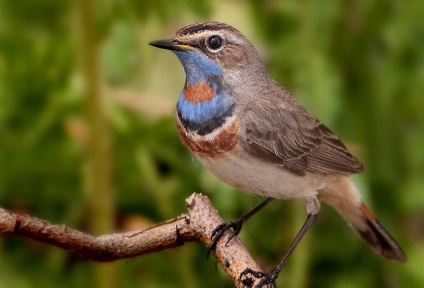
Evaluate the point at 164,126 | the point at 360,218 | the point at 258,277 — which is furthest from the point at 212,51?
the point at 164,126

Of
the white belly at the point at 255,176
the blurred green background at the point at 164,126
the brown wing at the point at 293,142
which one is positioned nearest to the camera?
the white belly at the point at 255,176

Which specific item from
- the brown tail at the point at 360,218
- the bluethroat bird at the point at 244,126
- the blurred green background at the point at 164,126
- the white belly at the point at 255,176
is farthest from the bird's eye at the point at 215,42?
the blurred green background at the point at 164,126

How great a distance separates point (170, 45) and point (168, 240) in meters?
0.55

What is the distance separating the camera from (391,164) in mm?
5512

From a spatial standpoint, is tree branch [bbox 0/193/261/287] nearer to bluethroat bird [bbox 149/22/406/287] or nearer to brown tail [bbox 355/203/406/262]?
bluethroat bird [bbox 149/22/406/287]

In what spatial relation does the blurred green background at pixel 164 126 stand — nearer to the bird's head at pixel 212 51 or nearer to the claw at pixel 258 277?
the bird's head at pixel 212 51

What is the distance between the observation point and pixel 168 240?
2.76m

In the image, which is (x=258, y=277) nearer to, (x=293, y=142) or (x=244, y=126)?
(x=244, y=126)

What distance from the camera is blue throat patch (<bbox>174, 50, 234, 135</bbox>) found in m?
2.98

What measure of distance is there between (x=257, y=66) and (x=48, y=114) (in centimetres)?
152

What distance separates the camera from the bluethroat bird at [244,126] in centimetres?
298

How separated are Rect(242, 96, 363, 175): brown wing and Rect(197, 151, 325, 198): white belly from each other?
1.7 inches

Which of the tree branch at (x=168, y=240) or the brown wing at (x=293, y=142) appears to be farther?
the brown wing at (x=293, y=142)

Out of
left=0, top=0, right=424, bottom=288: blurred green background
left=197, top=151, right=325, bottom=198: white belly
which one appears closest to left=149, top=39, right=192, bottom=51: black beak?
left=197, top=151, right=325, bottom=198: white belly
